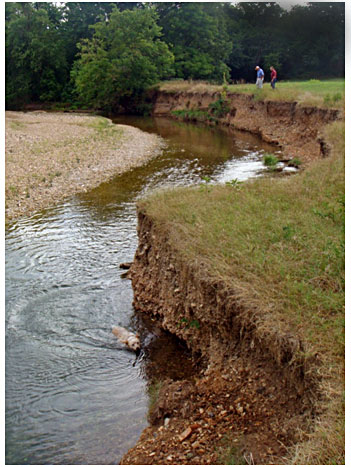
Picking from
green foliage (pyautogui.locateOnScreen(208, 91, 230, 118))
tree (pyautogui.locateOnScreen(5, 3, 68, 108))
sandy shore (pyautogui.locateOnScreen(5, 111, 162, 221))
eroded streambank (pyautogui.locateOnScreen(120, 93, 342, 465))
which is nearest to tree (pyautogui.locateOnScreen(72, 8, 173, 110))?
tree (pyautogui.locateOnScreen(5, 3, 68, 108))

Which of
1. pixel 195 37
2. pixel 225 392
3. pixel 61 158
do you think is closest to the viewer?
pixel 225 392

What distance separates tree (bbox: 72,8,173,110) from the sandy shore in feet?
44.6

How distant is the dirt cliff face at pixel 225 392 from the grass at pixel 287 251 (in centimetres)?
25

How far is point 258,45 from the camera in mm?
53062

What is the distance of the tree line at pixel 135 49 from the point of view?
139 feet

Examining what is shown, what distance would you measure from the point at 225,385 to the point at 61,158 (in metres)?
16.6

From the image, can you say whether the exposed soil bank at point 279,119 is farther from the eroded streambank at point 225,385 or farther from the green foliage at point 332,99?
the eroded streambank at point 225,385

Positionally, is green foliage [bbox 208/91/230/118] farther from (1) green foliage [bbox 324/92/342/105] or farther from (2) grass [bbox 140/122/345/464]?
(2) grass [bbox 140/122/345/464]

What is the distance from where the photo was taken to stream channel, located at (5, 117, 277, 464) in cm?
605

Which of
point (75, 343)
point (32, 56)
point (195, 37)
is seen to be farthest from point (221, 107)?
point (75, 343)

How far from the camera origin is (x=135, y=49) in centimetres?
4238

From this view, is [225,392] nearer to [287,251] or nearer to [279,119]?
[287,251]

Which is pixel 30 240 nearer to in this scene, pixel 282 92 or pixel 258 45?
pixel 282 92
